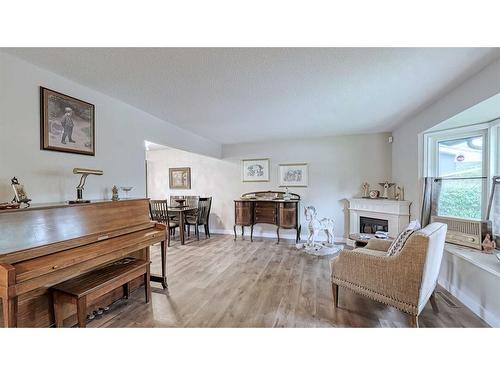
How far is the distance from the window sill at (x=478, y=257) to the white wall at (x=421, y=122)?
0.87 m

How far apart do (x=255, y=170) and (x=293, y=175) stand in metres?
0.94

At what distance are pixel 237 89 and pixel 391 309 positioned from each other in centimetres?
269

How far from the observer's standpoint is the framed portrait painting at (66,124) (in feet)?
5.70

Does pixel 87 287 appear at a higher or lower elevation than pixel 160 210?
lower

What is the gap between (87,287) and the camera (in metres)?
1.61

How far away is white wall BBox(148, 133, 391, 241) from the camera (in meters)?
4.27

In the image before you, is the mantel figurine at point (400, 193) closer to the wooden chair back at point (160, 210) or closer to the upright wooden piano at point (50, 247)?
the upright wooden piano at point (50, 247)

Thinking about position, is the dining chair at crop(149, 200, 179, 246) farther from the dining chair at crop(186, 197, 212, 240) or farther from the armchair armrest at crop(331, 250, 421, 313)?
the armchair armrest at crop(331, 250, 421, 313)

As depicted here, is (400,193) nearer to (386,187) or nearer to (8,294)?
(386,187)

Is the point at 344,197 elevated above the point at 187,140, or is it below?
below

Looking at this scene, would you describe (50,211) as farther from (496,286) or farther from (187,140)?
(496,286)

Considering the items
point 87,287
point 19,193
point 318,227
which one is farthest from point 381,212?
point 19,193
